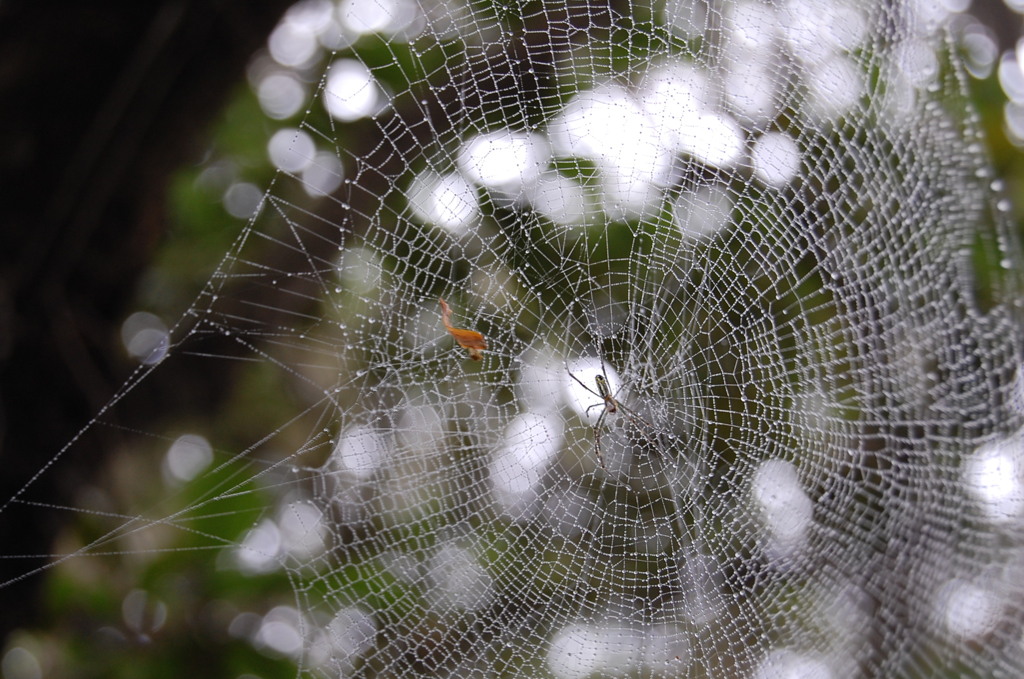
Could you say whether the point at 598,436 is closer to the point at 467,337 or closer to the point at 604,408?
the point at 604,408

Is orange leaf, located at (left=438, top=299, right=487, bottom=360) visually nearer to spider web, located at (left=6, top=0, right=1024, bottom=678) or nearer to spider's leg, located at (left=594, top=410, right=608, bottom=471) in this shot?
spider web, located at (left=6, top=0, right=1024, bottom=678)

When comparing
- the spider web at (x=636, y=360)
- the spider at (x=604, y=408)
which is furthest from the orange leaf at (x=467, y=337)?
the spider at (x=604, y=408)

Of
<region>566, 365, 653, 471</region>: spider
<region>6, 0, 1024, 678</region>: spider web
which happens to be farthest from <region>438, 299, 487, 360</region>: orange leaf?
<region>566, 365, 653, 471</region>: spider

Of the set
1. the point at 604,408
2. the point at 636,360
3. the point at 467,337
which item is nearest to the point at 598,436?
the point at 604,408

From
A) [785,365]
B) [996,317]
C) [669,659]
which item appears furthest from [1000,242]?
[669,659]

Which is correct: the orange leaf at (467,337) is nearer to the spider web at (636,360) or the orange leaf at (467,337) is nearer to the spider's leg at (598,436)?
the spider web at (636,360)

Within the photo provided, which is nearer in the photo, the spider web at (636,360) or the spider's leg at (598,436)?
the spider web at (636,360)
